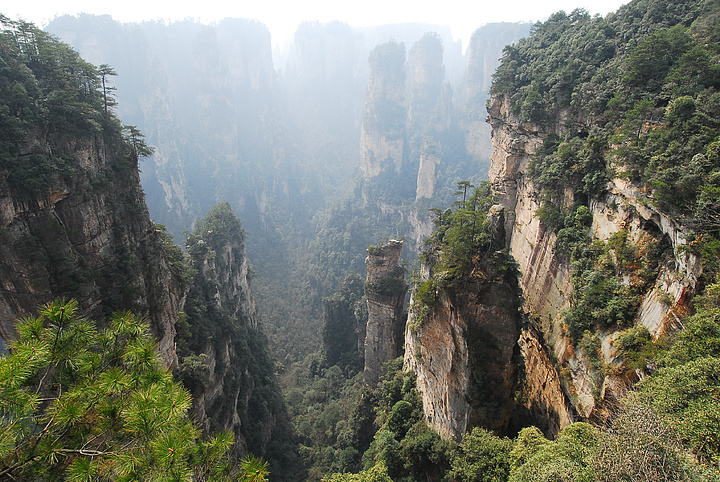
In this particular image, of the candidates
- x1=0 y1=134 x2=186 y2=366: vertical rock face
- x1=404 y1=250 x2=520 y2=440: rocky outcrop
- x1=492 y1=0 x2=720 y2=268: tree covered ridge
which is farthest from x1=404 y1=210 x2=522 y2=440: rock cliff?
x1=0 y1=134 x2=186 y2=366: vertical rock face

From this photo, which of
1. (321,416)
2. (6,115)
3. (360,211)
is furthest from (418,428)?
(360,211)

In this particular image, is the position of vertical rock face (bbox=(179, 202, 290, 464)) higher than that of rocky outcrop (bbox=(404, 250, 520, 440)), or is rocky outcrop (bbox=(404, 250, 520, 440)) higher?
rocky outcrop (bbox=(404, 250, 520, 440))

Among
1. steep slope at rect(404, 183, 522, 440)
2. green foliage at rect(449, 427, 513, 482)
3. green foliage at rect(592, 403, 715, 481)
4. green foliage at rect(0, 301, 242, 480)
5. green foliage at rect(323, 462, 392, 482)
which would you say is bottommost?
green foliage at rect(323, 462, 392, 482)

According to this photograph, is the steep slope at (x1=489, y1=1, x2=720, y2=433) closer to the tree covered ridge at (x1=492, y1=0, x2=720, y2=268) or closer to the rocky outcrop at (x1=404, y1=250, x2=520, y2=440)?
the tree covered ridge at (x1=492, y1=0, x2=720, y2=268)

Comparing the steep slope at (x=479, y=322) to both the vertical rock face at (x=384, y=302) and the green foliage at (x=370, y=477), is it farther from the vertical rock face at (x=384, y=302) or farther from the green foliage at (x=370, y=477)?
the vertical rock face at (x=384, y=302)

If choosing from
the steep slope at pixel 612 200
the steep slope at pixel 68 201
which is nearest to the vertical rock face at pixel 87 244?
the steep slope at pixel 68 201

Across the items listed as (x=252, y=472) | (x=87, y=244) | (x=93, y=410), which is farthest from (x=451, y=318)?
(x=87, y=244)

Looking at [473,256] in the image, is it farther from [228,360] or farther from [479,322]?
[228,360]
